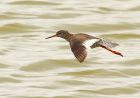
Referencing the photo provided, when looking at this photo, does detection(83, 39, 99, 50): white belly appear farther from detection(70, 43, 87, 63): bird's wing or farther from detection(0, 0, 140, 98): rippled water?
detection(0, 0, 140, 98): rippled water

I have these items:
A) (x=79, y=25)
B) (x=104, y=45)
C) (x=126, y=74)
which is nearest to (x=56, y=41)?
(x=79, y=25)

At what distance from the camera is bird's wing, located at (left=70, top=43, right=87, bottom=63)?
374 inches

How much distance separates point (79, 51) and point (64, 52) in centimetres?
438

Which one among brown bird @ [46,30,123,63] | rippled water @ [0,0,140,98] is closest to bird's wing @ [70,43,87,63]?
brown bird @ [46,30,123,63]

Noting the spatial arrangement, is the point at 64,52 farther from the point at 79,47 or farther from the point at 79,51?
the point at 79,51

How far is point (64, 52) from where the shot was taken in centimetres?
1400

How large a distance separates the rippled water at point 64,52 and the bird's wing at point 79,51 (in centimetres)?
207

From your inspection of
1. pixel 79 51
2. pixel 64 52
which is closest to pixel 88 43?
pixel 79 51

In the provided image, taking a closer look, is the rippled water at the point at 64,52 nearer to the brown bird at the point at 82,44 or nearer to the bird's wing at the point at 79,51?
the brown bird at the point at 82,44

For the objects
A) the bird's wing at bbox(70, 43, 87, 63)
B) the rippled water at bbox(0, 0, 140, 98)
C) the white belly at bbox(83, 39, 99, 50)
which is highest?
the white belly at bbox(83, 39, 99, 50)

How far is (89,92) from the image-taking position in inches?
475

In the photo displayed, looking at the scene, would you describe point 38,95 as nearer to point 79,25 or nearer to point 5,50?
point 5,50

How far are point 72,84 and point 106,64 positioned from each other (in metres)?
1.17

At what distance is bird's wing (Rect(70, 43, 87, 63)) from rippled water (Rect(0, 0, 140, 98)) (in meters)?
2.07
